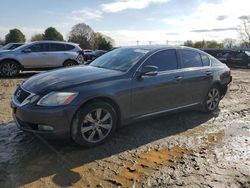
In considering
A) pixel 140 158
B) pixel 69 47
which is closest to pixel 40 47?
pixel 69 47

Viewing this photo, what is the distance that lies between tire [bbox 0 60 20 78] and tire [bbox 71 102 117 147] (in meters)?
9.22

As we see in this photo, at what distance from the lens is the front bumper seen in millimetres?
4398

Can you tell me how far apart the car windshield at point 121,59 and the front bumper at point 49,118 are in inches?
54.6

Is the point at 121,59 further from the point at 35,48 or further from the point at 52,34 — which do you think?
the point at 52,34

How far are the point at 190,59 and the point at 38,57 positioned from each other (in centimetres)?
858

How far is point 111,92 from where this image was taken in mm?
4879

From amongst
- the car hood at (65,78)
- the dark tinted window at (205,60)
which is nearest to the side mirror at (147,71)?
the car hood at (65,78)

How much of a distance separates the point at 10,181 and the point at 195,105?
4125 millimetres

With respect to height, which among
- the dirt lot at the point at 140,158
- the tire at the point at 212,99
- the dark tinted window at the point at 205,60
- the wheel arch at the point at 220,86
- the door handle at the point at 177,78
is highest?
the dark tinted window at the point at 205,60

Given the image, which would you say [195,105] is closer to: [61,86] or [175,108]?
[175,108]

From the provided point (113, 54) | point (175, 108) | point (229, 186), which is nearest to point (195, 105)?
point (175, 108)

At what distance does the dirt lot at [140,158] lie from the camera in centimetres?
387

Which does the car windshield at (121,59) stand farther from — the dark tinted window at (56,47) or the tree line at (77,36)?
the tree line at (77,36)

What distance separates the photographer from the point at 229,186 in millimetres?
3805
